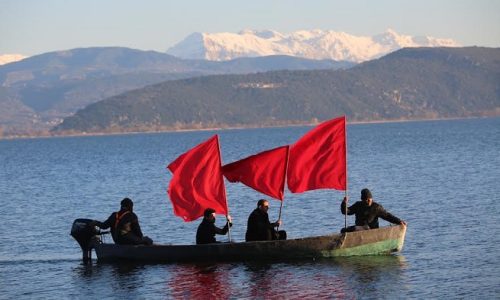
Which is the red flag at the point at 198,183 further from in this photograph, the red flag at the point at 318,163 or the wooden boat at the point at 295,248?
the red flag at the point at 318,163

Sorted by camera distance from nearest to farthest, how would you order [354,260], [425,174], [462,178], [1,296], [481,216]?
[1,296] < [354,260] < [481,216] < [462,178] < [425,174]

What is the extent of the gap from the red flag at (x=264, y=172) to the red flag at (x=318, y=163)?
1.04 feet

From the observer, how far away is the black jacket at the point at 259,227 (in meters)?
34.1

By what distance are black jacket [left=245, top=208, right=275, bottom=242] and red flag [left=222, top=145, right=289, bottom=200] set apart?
1.06 metres

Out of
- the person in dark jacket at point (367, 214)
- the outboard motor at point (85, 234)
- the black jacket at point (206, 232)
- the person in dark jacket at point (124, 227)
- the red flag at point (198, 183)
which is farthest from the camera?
the outboard motor at point (85, 234)

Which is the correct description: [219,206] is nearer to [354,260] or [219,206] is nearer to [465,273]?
[354,260]

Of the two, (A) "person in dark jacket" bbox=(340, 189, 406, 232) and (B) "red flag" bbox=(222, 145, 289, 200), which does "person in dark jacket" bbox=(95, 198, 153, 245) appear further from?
(A) "person in dark jacket" bbox=(340, 189, 406, 232)

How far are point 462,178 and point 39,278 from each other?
4296 cm

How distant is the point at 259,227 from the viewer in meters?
34.2

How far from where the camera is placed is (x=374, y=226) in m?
34.5

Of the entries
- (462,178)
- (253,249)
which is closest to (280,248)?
(253,249)

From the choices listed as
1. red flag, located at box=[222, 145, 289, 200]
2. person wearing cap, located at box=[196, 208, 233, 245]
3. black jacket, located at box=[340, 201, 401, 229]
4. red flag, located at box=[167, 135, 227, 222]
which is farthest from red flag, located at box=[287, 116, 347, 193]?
person wearing cap, located at box=[196, 208, 233, 245]

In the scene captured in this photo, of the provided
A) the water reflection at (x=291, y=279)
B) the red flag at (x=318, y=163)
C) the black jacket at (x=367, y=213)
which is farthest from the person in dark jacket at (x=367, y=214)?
the red flag at (x=318, y=163)

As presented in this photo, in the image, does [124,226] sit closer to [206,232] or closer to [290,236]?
[206,232]
